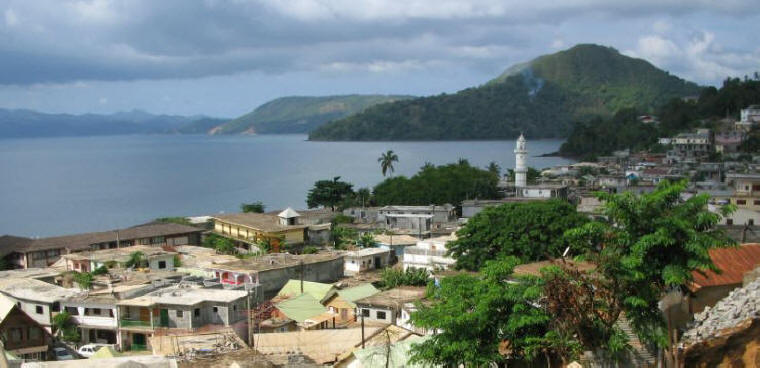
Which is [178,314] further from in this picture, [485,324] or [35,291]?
[485,324]

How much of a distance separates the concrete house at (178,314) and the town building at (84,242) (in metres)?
17.2

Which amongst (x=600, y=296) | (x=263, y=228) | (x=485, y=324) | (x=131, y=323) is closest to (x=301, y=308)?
(x=131, y=323)

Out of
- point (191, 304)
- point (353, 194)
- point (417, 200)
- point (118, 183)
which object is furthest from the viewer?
point (118, 183)

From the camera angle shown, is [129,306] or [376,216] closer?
[129,306]

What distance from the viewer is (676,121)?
370ft

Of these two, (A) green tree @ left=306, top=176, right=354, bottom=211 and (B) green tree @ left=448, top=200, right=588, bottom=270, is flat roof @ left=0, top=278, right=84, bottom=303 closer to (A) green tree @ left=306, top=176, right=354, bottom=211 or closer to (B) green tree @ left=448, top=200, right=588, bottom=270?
(B) green tree @ left=448, top=200, right=588, bottom=270

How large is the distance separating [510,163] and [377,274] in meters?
108

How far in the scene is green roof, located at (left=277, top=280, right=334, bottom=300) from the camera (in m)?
24.4

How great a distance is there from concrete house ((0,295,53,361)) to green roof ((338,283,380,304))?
892 cm

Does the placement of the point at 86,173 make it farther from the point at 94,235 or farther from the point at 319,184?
the point at 94,235

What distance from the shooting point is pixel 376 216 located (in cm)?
5038

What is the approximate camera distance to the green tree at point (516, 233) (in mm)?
24719

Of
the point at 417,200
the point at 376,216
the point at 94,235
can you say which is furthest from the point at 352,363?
the point at 417,200

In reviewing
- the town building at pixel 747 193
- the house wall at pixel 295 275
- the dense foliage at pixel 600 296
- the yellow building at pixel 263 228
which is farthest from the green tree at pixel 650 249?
the town building at pixel 747 193
